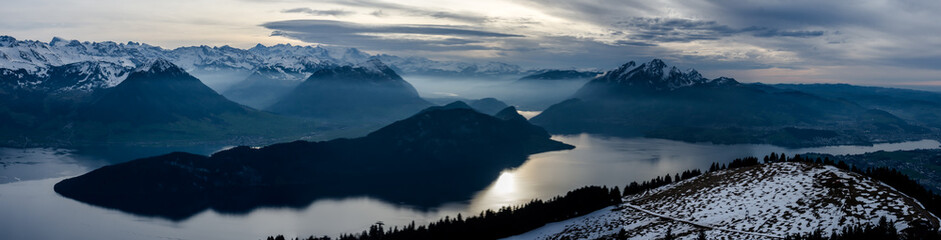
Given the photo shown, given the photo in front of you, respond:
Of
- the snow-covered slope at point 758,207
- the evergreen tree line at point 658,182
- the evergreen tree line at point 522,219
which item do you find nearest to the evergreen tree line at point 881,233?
the snow-covered slope at point 758,207

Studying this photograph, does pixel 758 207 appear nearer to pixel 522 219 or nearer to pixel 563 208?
pixel 563 208

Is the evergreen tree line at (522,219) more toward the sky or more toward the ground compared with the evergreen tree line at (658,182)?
more toward the ground

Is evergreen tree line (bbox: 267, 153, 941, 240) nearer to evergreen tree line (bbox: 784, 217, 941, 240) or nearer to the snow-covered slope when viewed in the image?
the snow-covered slope

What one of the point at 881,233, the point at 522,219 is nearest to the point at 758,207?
the point at 881,233

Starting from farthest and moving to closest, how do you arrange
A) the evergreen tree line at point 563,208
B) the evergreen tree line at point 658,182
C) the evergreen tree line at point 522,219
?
the evergreen tree line at point 658,182, the evergreen tree line at point 522,219, the evergreen tree line at point 563,208

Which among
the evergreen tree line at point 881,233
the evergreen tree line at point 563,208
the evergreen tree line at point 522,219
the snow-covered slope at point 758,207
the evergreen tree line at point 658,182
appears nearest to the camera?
the evergreen tree line at point 881,233

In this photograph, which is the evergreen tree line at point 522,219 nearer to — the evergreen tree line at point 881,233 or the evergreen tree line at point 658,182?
the evergreen tree line at point 658,182

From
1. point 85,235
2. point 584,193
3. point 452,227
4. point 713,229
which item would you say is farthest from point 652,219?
point 85,235

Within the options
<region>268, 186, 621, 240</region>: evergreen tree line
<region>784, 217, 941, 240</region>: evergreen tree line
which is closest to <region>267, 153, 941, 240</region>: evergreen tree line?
<region>268, 186, 621, 240</region>: evergreen tree line

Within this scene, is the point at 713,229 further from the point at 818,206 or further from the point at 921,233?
the point at 921,233

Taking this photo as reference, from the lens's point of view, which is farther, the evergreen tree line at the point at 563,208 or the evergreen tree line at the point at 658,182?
the evergreen tree line at the point at 658,182
